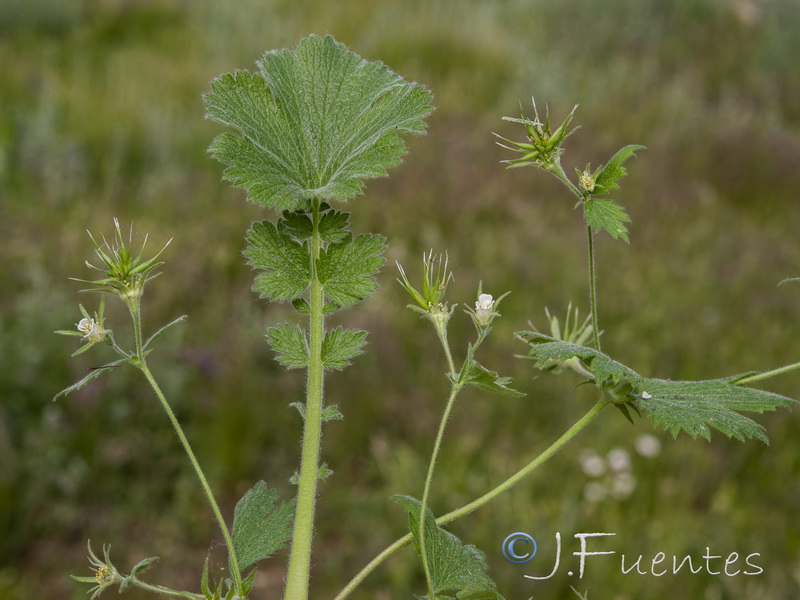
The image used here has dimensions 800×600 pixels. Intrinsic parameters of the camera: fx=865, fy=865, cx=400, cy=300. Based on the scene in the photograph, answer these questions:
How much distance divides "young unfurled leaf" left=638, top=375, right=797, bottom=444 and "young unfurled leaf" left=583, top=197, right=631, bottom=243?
0.11 meters

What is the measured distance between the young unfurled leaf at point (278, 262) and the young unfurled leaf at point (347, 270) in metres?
0.01

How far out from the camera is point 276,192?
0.56m

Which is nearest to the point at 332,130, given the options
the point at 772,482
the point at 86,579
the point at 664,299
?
the point at 86,579

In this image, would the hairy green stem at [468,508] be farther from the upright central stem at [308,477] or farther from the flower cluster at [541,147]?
the flower cluster at [541,147]

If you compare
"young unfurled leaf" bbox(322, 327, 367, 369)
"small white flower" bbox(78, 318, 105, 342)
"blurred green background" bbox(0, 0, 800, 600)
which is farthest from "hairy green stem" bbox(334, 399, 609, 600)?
"blurred green background" bbox(0, 0, 800, 600)

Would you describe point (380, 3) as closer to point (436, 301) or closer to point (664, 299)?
point (664, 299)

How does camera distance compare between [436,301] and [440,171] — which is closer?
[436,301]

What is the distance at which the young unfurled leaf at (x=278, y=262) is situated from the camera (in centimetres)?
57

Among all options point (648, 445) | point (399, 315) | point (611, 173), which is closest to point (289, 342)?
point (611, 173)

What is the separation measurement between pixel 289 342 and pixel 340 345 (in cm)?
4

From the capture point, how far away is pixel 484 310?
0.56m

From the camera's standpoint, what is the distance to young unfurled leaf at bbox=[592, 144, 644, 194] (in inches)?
23.7

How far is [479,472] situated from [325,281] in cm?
349

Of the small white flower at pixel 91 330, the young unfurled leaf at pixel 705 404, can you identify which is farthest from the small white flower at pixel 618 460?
the small white flower at pixel 91 330
